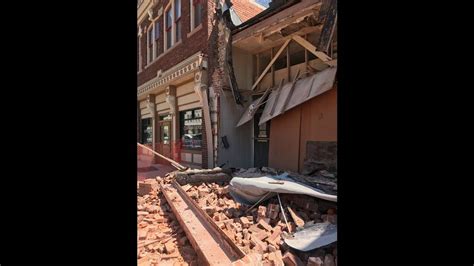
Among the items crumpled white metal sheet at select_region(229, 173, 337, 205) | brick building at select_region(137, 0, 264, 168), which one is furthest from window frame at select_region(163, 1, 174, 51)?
crumpled white metal sheet at select_region(229, 173, 337, 205)

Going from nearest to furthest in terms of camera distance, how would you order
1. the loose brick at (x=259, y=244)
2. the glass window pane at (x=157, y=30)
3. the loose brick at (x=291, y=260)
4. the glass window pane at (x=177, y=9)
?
1. the loose brick at (x=291, y=260)
2. the loose brick at (x=259, y=244)
3. the glass window pane at (x=177, y=9)
4. the glass window pane at (x=157, y=30)

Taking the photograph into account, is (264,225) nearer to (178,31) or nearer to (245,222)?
(245,222)

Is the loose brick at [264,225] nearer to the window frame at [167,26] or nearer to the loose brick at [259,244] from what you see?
the loose brick at [259,244]

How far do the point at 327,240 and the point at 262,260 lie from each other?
83cm

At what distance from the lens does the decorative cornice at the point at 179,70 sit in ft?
26.0

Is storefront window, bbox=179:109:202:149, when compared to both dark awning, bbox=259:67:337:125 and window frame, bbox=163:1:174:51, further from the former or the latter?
window frame, bbox=163:1:174:51

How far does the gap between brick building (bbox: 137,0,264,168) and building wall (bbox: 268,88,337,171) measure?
1917mm

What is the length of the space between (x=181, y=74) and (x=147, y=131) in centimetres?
644

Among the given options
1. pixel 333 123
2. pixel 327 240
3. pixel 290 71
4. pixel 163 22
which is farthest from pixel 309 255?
pixel 163 22

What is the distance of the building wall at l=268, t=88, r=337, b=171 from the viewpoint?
19.9 feet

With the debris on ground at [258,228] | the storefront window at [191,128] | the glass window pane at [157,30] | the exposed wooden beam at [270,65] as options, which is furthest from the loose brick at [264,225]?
the glass window pane at [157,30]

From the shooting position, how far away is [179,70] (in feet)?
29.8

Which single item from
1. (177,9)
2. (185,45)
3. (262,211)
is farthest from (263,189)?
(177,9)

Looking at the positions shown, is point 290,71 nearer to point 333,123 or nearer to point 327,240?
point 333,123
